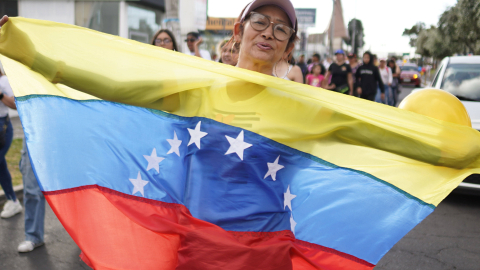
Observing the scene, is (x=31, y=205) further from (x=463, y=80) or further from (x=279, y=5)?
(x=463, y=80)

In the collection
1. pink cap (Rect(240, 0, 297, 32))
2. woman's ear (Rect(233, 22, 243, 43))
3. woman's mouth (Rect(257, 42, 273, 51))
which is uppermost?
pink cap (Rect(240, 0, 297, 32))

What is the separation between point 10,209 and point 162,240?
4159 millimetres

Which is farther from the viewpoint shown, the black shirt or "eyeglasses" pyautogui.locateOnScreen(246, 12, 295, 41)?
the black shirt

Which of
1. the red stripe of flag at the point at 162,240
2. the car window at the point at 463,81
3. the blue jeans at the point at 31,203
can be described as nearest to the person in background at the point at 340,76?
the car window at the point at 463,81

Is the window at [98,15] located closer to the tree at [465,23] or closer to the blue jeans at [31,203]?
the blue jeans at [31,203]

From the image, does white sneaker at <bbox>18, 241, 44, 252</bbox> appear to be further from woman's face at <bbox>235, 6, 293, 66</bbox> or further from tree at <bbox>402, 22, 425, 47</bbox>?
tree at <bbox>402, 22, 425, 47</bbox>

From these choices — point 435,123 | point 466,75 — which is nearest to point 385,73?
point 466,75

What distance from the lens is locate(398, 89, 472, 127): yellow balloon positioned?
6.86ft

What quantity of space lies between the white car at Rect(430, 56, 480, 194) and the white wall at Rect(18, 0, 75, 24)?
613 inches

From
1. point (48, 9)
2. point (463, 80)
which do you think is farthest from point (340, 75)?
point (48, 9)

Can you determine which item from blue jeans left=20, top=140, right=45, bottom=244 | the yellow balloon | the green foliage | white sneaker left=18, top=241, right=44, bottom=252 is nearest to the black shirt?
blue jeans left=20, top=140, right=45, bottom=244

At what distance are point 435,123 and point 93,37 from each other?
1837 mm

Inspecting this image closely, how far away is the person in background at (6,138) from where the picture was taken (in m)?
4.57

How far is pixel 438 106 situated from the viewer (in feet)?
7.04
